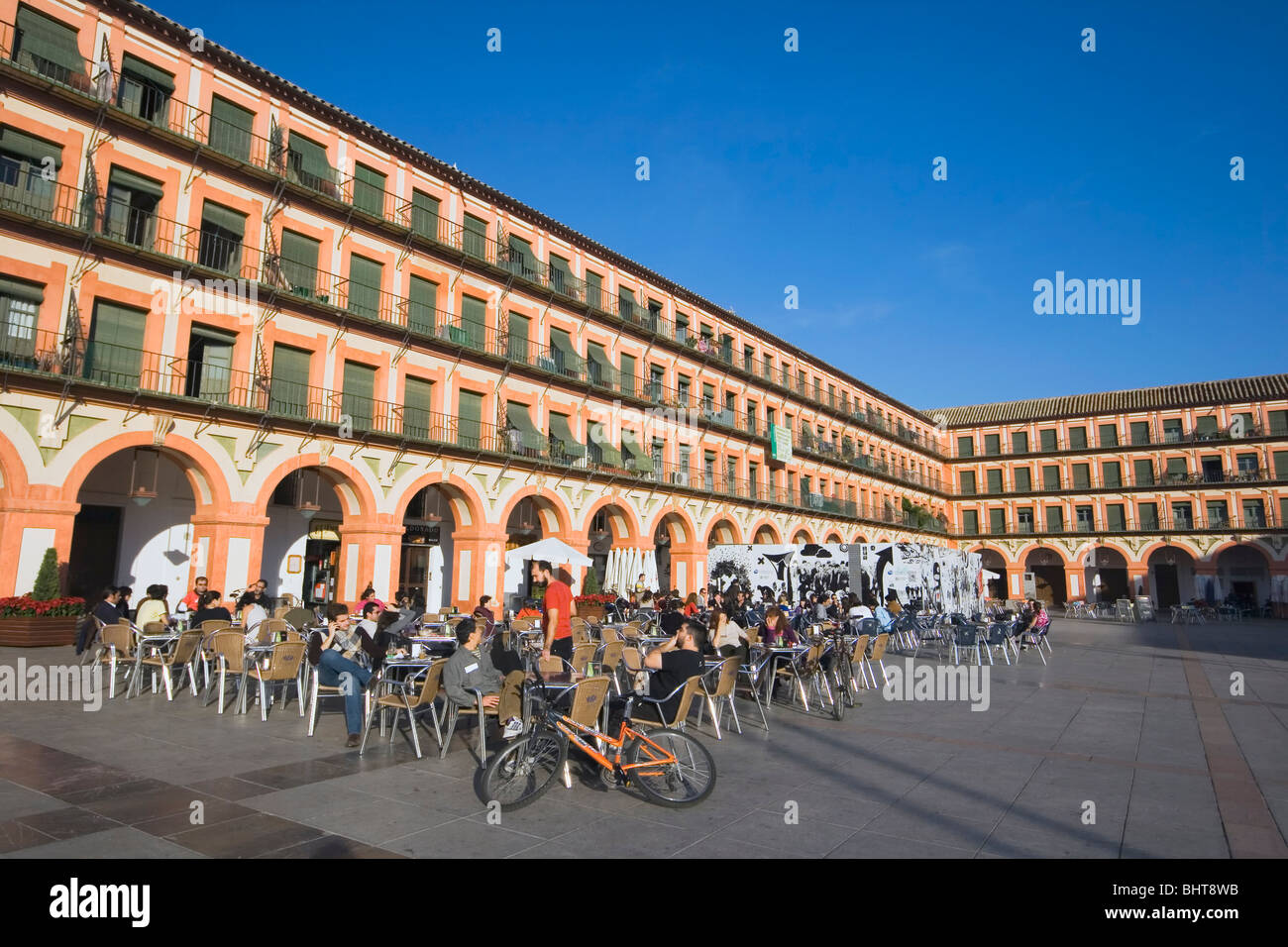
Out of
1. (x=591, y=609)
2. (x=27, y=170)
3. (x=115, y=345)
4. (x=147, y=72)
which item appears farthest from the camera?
(x=591, y=609)

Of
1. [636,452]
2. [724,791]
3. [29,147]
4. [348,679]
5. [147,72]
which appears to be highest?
[147,72]

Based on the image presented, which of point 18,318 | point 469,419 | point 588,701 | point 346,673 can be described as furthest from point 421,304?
point 588,701

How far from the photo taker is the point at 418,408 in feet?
69.3

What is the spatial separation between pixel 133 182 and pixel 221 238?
1919mm

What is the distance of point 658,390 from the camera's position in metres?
29.8

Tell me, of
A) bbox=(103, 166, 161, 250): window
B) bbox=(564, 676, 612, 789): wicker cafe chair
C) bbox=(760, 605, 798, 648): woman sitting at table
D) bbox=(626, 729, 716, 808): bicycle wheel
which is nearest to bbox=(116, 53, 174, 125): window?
bbox=(103, 166, 161, 250): window

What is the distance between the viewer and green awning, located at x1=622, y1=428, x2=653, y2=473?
2730cm

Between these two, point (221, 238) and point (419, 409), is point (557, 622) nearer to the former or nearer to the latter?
point (419, 409)

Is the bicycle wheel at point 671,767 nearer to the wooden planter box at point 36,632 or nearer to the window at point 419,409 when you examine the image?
the wooden planter box at point 36,632

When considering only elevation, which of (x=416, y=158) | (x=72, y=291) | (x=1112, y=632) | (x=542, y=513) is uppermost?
(x=416, y=158)

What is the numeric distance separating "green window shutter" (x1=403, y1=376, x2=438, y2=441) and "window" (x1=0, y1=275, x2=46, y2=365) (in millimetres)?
8187

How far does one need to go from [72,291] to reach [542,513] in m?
13.7
